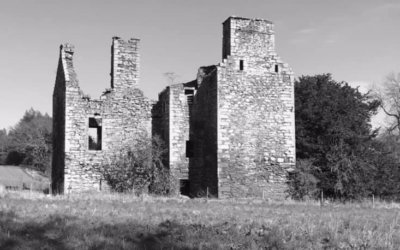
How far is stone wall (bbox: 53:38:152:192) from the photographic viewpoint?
79.5ft

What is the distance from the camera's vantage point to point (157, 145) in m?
25.4

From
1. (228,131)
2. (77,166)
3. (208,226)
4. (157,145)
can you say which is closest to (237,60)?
(228,131)

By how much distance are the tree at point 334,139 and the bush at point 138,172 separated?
992cm

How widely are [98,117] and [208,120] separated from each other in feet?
17.8

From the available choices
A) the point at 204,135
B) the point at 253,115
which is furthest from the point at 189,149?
the point at 253,115

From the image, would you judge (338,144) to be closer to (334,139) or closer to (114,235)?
(334,139)

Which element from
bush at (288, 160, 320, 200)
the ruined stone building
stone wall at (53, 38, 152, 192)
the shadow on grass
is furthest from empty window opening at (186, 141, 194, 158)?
the shadow on grass

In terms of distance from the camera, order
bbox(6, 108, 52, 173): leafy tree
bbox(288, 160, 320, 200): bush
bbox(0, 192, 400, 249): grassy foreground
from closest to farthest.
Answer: bbox(0, 192, 400, 249): grassy foreground < bbox(288, 160, 320, 200): bush < bbox(6, 108, 52, 173): leafy tree

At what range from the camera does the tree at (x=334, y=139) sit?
100 ft

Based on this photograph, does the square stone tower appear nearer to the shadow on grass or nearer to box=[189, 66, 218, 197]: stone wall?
box=[189, 66, 218, 197]: stone wall

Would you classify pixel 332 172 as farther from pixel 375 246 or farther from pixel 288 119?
pixel 375 246

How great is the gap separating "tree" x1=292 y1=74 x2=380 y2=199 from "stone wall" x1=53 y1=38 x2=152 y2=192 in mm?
11073

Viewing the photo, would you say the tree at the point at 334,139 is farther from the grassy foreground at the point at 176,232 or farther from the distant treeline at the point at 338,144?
the grassy foreground at the point at 176,232

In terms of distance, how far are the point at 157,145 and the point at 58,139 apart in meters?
5.24
